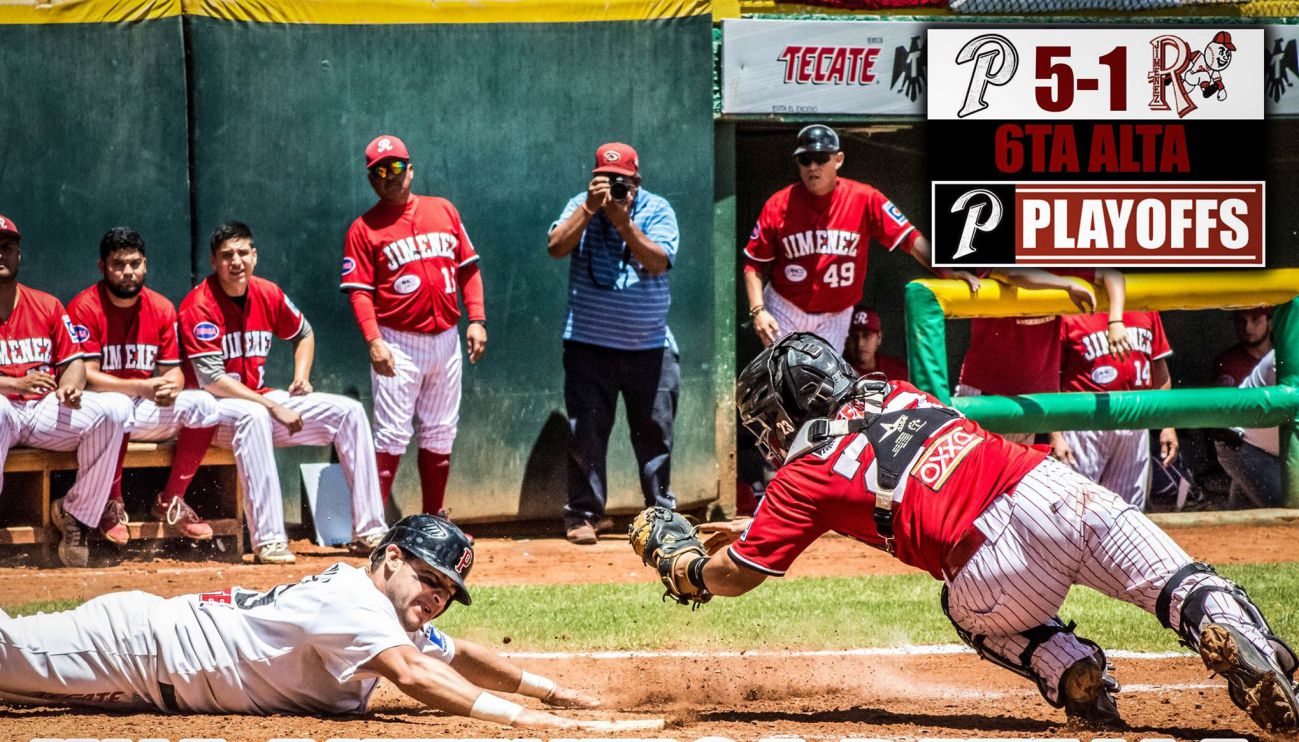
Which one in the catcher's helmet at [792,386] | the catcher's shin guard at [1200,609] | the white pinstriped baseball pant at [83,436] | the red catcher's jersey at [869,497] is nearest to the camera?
the catcher's shin guard at [1200,609]

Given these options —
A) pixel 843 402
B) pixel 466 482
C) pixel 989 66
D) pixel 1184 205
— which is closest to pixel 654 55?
pixel 989 66

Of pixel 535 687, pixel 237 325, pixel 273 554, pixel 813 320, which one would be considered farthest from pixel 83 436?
pixel 813 320

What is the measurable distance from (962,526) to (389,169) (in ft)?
15.5

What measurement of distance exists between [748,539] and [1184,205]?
5905mm

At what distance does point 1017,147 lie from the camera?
355 inches

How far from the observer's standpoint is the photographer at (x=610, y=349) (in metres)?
8.30

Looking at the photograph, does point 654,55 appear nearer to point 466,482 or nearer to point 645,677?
point 466,482

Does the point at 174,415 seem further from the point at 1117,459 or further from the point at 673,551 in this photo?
the point at 1117,459

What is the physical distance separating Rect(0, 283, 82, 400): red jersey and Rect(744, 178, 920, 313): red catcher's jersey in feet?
11.5

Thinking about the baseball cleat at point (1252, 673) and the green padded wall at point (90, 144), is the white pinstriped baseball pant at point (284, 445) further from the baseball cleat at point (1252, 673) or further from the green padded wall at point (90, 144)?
the baseball cleat at point (1252, 673)

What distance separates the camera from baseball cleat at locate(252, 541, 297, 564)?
7.51 metres

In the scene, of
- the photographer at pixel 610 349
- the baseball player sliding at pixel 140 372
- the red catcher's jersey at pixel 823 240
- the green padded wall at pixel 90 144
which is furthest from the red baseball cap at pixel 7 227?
the red catcher's jersey at pixel 823 240

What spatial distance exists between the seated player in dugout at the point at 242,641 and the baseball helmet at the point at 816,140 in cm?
447

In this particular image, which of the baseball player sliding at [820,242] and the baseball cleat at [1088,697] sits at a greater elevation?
the baseball player sliding at [820,242]
